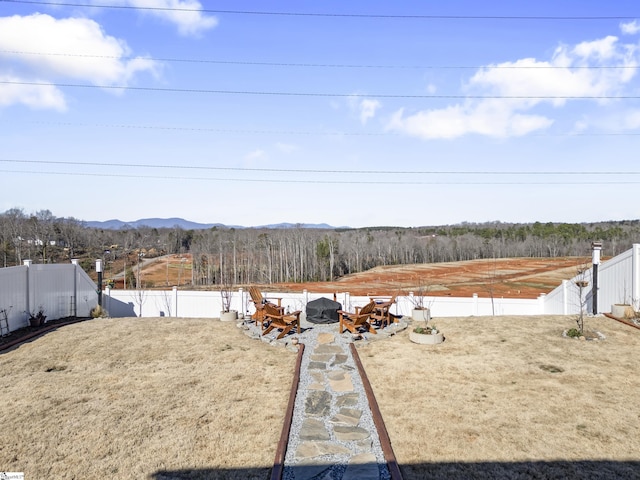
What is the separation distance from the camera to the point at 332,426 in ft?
16.5

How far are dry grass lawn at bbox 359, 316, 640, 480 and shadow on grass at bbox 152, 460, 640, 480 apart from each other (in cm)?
1

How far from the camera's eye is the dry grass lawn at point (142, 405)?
4.11 m

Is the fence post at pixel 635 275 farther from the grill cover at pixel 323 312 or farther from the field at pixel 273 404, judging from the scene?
the grill cover at pixel 323 312

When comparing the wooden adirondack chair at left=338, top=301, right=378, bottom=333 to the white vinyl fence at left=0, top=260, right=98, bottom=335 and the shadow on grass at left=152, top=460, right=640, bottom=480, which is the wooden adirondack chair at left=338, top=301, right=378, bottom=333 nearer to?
the shadow on grass at left=152, top=460, right=640, bottom=480

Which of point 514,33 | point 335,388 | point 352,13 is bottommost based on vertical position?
point 335,388

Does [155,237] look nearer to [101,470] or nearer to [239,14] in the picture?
[239,14]

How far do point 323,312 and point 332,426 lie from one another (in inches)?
213

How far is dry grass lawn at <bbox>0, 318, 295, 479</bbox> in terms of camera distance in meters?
4.11

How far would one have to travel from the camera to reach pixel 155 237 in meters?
80.9

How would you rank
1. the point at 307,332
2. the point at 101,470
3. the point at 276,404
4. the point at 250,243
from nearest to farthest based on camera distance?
the point at 101,470 → the point at 276,404 → the point at 307,332 → the point at 250,243

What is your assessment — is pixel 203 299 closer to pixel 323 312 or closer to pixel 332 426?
pixel 323 312

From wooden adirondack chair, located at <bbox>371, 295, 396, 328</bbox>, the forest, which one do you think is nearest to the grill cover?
wooden adirondack chair, located at <bbox>371, 295, 396, 328</bbox>

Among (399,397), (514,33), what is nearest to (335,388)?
(399,397)

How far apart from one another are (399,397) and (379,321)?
4506 mm
